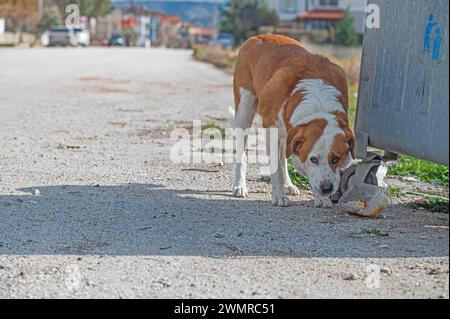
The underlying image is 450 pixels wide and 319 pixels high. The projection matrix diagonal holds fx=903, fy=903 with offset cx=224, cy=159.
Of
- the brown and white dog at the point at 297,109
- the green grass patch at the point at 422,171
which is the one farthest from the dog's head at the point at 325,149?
the green grass patch at the point at 422,171

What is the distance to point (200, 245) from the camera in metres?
6.26

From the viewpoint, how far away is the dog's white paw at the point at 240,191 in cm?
833

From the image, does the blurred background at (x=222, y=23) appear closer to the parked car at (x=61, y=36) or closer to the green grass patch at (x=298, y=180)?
the parked car at (x=61, y=36)

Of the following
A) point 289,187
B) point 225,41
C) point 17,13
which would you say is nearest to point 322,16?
point 225,41

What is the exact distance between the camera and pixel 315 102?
7.36 m

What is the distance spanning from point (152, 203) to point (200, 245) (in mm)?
1578

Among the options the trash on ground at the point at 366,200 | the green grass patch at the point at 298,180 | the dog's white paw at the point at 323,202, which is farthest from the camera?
the green grass patch at the point at 298,180

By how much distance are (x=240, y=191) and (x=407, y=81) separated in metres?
2.09

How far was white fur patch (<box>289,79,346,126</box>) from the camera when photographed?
24.1 ft

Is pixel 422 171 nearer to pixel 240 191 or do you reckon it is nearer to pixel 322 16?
pixel 240 191

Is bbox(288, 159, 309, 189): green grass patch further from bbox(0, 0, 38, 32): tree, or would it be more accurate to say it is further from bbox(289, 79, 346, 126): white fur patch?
bbox(0, 0, 38, 32): tree

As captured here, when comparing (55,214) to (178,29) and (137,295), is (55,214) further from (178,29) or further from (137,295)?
(178,29)

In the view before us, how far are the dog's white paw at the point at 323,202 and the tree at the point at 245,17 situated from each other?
76763 millimetres

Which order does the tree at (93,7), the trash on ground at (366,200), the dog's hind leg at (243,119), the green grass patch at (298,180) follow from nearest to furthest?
the trash on ground at (366,200)
the dog's hind leg at (243,119)
the green grass patch at (298,180)
the tree at (93,7)
